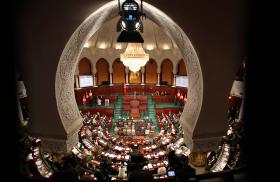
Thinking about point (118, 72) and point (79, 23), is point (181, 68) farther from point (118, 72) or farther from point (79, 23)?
point (79, 23)

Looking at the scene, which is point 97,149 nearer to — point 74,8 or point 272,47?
point 74,8

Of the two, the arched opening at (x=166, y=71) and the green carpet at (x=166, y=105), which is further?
the arched opening at (x=166, y=71)

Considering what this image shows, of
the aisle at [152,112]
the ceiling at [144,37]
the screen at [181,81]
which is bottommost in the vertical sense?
the aisle at [152,112]

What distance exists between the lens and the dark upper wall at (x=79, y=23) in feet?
17.0

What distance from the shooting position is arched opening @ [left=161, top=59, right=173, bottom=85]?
24391mm

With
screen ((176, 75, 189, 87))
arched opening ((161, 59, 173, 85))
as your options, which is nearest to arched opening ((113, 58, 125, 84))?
arched opening ((161, 59, 173, 85))

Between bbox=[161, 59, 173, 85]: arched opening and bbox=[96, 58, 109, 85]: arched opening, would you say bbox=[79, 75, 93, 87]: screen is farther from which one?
bbox=[161, 59, 173, 85]: arched opening

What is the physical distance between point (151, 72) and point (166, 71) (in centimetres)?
168

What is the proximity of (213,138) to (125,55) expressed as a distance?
8.51 m

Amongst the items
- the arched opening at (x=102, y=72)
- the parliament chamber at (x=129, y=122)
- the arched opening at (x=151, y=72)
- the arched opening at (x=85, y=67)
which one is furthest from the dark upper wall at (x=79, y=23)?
the arched opening at (x=151, y=72)

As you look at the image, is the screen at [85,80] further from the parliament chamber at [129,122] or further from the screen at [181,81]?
the screen at [181,81]

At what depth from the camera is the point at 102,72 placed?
958 inches

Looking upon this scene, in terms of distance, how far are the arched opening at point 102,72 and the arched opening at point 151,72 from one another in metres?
4.44

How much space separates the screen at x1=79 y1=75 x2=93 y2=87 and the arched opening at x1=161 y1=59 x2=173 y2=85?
25.3 feet
